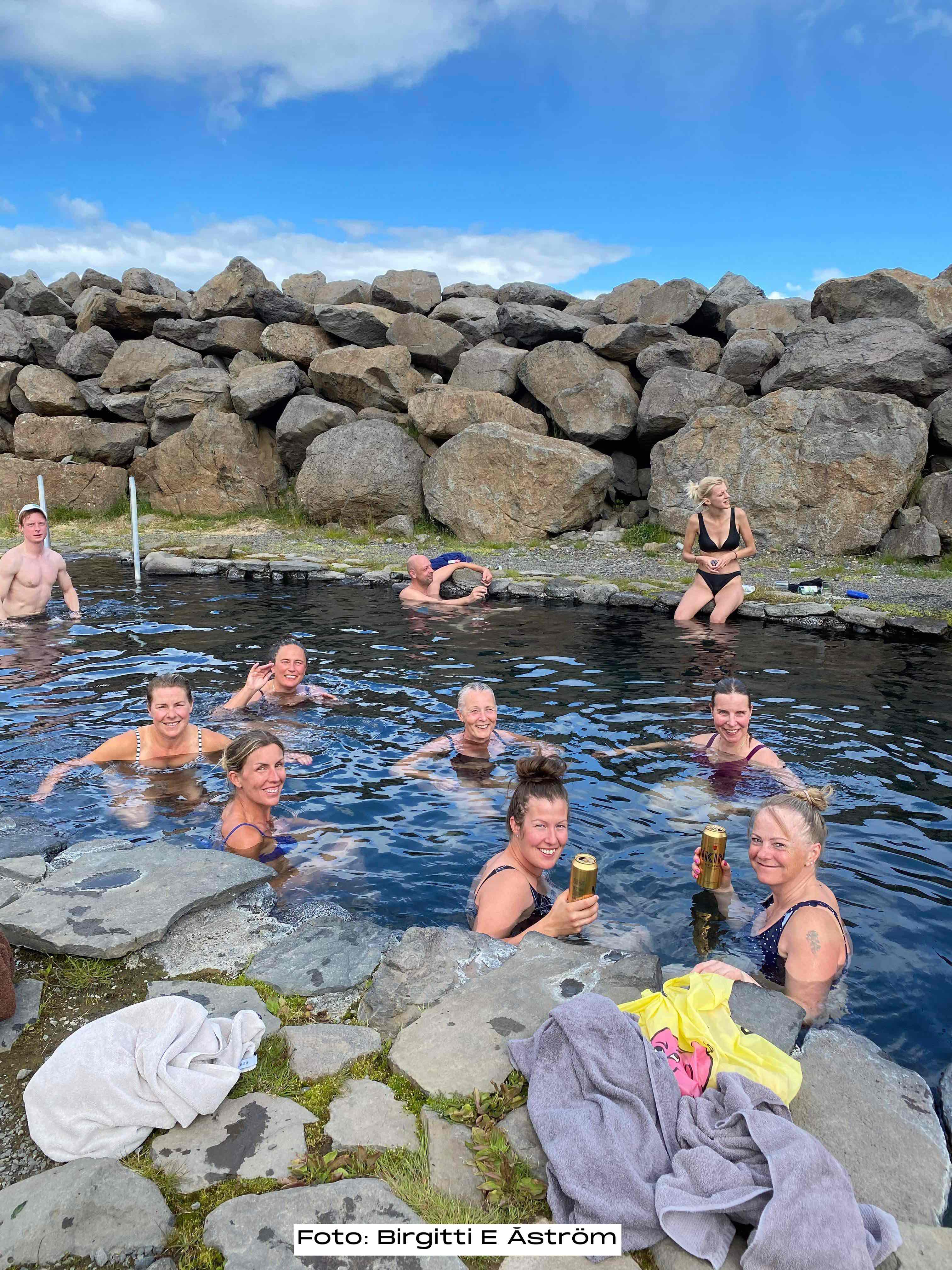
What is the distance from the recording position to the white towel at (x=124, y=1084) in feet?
7.93

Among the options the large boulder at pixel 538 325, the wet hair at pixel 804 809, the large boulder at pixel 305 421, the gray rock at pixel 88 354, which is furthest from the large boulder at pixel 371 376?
the wet hair at pixel 804 809

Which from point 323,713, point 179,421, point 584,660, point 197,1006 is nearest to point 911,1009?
point 197,1006

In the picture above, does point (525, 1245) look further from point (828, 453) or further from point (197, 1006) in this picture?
point (828, 453)

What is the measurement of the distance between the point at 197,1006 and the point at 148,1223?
673mm

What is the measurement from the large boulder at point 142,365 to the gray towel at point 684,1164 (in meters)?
20.4

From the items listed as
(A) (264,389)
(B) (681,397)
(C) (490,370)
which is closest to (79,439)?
(A) (264,389)

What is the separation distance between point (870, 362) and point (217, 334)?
1420 centimetres

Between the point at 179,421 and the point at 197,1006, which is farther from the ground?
the point at 179,421

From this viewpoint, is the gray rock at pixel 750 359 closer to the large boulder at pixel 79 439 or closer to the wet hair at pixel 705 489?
the wet hair at pixel 705 489

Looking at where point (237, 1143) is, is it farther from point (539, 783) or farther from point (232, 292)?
point (232, 292)

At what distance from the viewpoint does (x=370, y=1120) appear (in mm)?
2545

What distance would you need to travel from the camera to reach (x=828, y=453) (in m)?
13.7

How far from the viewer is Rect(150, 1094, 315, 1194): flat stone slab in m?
2.34

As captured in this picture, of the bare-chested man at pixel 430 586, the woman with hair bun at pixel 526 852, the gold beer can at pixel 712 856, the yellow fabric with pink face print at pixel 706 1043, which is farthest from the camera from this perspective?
the bare-chested man at pixel 430 586
